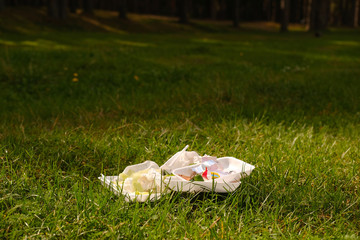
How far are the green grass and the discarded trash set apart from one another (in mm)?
65

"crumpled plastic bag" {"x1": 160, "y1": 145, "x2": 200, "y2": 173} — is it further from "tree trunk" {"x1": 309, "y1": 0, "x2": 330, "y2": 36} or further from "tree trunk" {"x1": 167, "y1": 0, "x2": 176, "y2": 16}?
"tree trunk" {"x1": 167, "y1": 0, "x2": 176, "y2": 16}

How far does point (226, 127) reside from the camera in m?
3.74

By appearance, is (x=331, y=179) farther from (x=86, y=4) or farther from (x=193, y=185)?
(x=86, y=4)

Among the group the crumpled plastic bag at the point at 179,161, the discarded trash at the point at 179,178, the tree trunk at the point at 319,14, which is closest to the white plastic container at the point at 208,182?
the discarded trash at the point at 179,178

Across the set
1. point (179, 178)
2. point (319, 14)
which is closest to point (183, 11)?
point (319, 14)

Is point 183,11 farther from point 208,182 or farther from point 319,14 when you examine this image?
point 208,182

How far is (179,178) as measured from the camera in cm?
234

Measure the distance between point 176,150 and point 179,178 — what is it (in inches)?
28.0

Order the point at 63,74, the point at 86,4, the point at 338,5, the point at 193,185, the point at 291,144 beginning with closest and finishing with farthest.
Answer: the point at 193,185
the point at 291,144
the point at 63,74
the point at 86,4
the point at 338,5

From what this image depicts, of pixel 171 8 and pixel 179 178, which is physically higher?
pixel 171 8

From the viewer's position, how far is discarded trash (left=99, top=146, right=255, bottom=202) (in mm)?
2273

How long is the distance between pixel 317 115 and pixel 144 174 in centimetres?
307

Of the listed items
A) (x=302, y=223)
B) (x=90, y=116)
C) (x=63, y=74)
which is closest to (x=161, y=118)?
(x=90, y=116)

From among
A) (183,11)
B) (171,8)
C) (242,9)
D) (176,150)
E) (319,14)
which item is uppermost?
(171,8)
